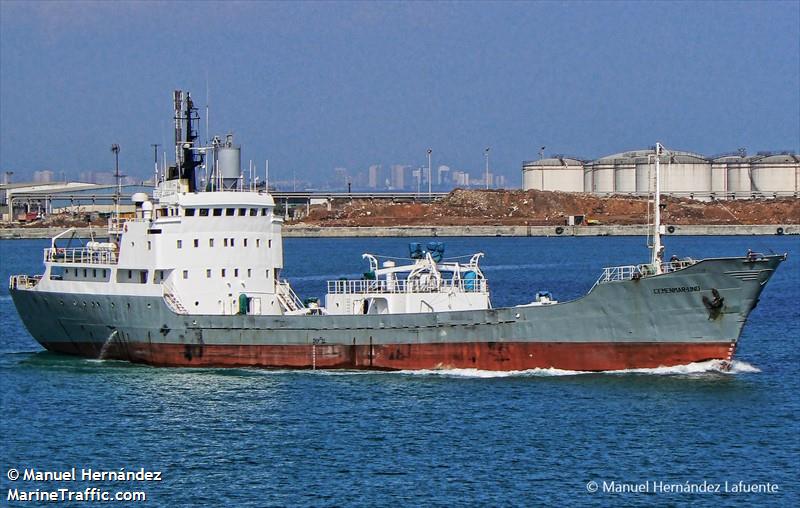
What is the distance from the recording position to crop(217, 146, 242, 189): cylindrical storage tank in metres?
38.1

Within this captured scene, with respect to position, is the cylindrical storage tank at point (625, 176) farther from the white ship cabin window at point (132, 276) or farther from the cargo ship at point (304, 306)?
the white ship cabin window at point (132, 276)

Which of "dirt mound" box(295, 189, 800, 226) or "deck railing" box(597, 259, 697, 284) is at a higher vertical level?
"dirt mound" box(295, 189, 800, 226)

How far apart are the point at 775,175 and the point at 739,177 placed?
4.41 m

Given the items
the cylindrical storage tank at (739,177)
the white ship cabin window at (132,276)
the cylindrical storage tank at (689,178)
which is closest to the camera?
the white ship cabin window at (132,276)

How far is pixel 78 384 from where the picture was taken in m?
34.7

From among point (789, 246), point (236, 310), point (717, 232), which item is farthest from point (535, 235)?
point (236, 310)

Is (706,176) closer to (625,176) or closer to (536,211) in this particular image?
(625,176)

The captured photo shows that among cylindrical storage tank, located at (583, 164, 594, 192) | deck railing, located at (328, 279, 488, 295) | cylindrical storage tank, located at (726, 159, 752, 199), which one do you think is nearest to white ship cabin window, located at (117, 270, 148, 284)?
deck railing, located at (328, 279, 488, 295)

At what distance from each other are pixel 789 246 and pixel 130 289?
90.2m

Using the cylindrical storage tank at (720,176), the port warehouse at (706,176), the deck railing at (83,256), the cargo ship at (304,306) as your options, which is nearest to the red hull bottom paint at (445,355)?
the cargo ship at (304,306)

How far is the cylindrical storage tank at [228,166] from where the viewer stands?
125 ft

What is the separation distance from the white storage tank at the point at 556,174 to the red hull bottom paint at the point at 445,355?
13507 centimetres

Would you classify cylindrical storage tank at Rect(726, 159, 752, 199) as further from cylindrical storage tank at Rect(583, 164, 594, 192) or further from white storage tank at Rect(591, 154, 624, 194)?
cylindrical storage tank at Rect(583, 164, 594, 192)

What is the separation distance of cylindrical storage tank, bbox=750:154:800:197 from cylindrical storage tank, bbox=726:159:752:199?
2.28 feet
